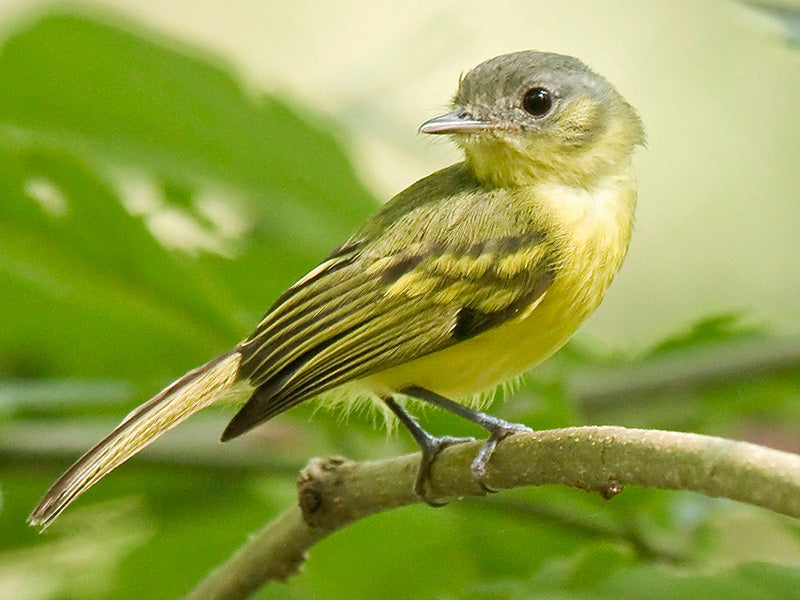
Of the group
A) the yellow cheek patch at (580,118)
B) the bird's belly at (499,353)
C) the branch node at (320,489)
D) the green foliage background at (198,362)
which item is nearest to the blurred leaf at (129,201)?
the green foliage background at (198,362)

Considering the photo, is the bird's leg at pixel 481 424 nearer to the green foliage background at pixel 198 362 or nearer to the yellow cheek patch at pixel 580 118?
the green foliage background at pixel 198 362

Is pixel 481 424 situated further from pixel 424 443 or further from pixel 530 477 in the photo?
pixel 530 477

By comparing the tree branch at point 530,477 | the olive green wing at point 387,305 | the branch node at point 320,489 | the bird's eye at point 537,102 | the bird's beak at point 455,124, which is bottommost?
the tree branch at point 530,477

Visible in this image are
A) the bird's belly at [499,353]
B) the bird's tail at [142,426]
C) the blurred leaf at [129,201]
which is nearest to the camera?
the bird's tail at [142,426]

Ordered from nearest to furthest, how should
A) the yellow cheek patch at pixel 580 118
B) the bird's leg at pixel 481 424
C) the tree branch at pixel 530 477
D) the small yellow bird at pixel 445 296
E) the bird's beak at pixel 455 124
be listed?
the tree branch at pixel 530 477, the bird's leg at pixel 481 424, the small yellow bird at pixel 445 296, the bird's beak at pixel 455 124, the yellow cheek patch at pixel 580 118

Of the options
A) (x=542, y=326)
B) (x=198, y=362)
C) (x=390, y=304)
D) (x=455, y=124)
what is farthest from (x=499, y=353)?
(x=198, y=362)

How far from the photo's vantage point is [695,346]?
324cm

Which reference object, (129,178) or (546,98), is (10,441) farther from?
(546,98)

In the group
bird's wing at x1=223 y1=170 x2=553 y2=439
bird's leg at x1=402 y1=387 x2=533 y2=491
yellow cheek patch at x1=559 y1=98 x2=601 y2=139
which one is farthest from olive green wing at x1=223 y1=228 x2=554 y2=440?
yellow cheek patch at x1=559 y1=98 x2=601 y2=139

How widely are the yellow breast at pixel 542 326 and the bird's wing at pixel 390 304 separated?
1.6 inches

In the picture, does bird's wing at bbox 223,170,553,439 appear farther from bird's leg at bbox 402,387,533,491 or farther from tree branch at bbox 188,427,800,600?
tree branch at bbox 188,427,800,600

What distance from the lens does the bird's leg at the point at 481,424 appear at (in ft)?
7.24

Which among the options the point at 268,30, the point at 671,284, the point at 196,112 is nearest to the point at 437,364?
the point at 196,112

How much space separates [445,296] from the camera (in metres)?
2.89
